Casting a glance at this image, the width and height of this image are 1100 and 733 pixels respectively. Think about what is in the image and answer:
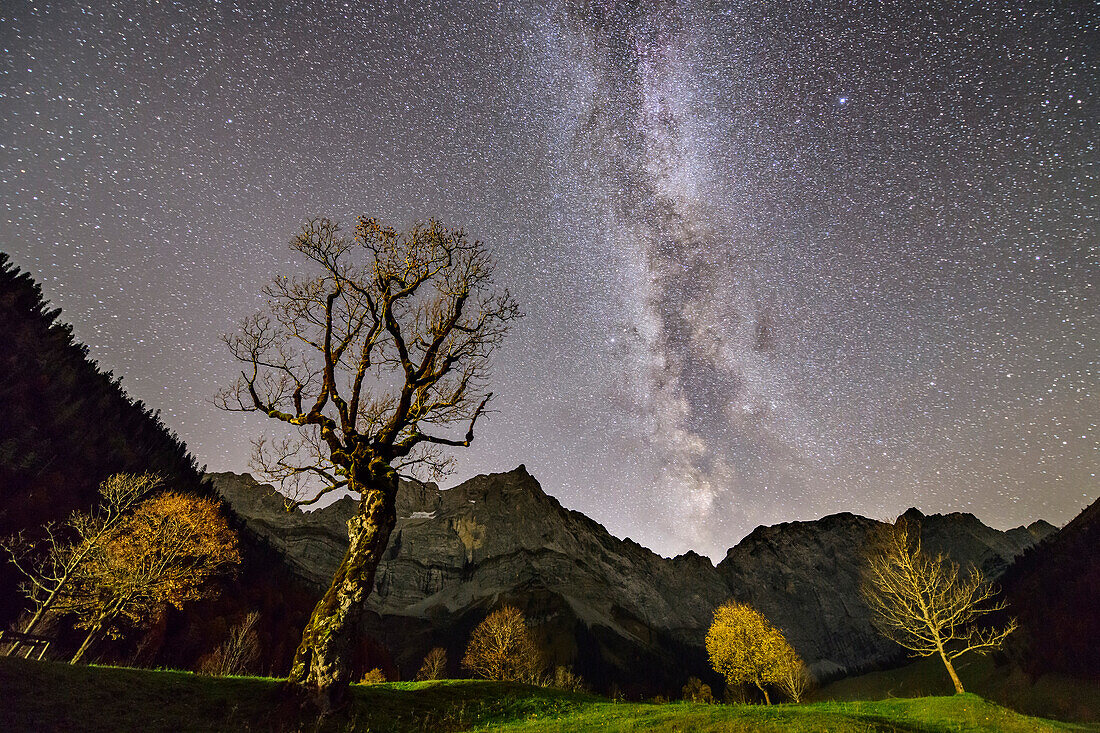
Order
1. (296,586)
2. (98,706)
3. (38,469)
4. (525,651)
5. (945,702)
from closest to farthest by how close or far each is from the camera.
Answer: (98,706)
(945,702)
(525,651)
(38,469)
(296,586)

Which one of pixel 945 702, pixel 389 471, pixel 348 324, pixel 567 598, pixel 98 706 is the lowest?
pixel 98 706

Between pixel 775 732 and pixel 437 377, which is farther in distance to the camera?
pixel 437 377

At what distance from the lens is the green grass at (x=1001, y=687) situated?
8588 cm

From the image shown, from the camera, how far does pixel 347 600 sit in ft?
45.7

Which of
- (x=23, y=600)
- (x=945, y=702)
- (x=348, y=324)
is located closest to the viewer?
(x=348, y=324)

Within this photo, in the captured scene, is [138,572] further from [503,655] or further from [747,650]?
[747,650]

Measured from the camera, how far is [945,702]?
2014cm

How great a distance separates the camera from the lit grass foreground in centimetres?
1031

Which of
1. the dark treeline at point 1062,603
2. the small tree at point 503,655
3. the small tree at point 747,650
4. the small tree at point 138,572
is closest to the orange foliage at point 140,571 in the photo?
the small tree at point 138,572

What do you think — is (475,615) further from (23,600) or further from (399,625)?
(23,600)

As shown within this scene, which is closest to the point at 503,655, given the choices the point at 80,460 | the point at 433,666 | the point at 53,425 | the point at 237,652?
the point at 433,666

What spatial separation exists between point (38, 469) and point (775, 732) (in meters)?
108

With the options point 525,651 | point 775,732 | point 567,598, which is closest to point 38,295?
point 525,651

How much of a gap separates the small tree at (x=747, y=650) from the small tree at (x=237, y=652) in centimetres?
5913
